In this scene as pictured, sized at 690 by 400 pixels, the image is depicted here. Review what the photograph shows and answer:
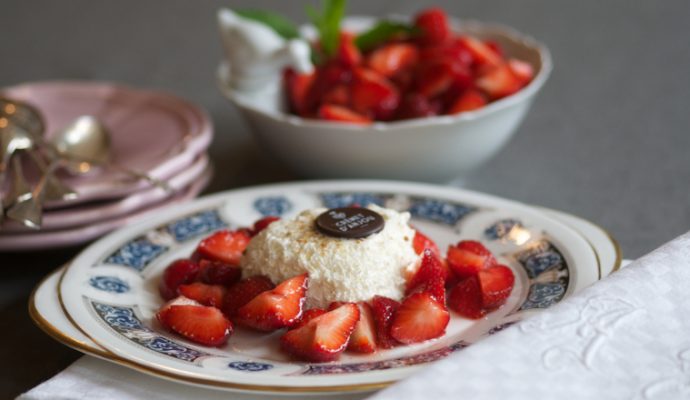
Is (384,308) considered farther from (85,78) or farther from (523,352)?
(85,78)

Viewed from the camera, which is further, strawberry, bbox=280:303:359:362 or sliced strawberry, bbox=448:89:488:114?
sliced strawberry, bbox=448:89:488:114

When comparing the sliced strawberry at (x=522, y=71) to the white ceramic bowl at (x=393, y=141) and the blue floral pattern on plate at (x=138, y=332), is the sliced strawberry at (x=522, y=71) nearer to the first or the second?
the white ceramic bowl at (x=393, y=141)

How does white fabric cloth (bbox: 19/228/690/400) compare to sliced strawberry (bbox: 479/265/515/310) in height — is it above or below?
above

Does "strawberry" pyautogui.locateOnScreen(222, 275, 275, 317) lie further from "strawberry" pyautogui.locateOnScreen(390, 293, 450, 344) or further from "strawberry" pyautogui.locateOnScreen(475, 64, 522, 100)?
"strawberry" pyautogui.locateOnScreen(475, 64, 522, 100)

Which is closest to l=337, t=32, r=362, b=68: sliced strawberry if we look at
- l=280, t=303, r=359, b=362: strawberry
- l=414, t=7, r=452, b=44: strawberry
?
l=414, t=7, r=452, b=44: strawberry

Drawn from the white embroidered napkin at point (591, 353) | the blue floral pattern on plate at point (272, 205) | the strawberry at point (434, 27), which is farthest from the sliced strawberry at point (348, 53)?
the white embroidered napkin at point (591, 353)

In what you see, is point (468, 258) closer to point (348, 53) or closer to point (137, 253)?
point (137, 253)
